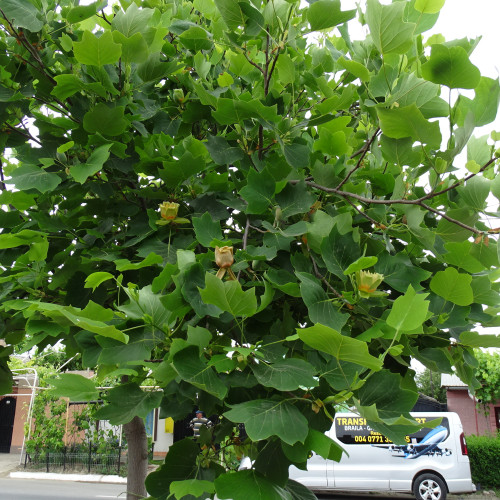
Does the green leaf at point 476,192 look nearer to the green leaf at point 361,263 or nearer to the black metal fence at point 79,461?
the green leaf at point 361,263

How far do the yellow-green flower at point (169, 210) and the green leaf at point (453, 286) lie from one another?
2.10 ft

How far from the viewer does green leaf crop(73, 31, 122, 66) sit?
111 cm

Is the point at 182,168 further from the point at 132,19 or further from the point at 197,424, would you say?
the point at 197,424

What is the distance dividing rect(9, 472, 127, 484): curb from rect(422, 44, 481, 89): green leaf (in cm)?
1206

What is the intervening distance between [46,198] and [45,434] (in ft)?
40.1

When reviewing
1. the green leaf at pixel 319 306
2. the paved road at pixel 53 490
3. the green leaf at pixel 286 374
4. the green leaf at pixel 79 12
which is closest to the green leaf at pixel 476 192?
A: the green leaf at pixel 319 306

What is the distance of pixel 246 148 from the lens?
1276mm

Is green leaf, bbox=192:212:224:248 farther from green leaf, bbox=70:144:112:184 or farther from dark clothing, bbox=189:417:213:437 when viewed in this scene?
dark clothing, bbox=189:417:213:437

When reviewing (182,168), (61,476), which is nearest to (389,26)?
(182,168)

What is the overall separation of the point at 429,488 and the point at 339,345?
30.6 feet

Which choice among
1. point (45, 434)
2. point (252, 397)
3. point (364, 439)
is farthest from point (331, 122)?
point (45, 434)

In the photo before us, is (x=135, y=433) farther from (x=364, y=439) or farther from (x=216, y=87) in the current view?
(x=364, y=439)

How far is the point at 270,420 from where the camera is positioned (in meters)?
0.83

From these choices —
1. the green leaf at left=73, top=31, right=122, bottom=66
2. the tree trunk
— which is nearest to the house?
the tree trunk
